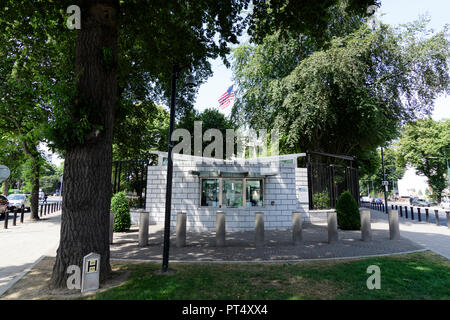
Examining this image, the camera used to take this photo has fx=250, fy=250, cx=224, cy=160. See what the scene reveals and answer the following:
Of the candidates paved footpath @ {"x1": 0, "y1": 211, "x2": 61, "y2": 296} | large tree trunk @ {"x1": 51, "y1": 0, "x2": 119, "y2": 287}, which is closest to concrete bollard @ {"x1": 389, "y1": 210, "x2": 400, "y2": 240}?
large tree trunk @ {"x1": 51, "y1": 0, "x2": 119, "y2": 287}

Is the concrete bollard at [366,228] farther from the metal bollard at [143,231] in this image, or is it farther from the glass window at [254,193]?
the metal bollard at [143,231]

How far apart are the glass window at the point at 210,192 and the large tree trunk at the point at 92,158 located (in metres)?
7.73

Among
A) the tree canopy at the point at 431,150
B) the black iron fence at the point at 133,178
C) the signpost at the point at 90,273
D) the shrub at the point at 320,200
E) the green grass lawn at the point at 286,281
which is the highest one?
the tree canopy at the point at 431,150

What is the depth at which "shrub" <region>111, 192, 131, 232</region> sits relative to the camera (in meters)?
11.5

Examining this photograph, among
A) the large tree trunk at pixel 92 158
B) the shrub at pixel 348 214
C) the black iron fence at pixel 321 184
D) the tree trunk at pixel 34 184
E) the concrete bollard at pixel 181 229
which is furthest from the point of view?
the black iron fence at pixel 321 184

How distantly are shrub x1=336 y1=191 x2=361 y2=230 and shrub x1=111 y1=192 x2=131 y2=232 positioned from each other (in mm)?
10330

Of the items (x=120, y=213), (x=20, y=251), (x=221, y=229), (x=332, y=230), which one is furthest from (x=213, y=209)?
(x=20, y=251)

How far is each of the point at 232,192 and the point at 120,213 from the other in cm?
543

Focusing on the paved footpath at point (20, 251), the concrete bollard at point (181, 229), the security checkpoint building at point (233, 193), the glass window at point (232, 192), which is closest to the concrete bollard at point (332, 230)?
the security checkpoint building at point (233, 193)

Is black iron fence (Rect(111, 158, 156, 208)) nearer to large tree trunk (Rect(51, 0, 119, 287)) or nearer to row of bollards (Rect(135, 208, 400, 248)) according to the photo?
row of bollards (Rect(135, 208, 400, 248))

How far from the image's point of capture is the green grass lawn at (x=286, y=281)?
4.27 metres

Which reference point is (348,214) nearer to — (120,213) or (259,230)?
(259,230)

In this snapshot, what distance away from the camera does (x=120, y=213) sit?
38.1 ft
